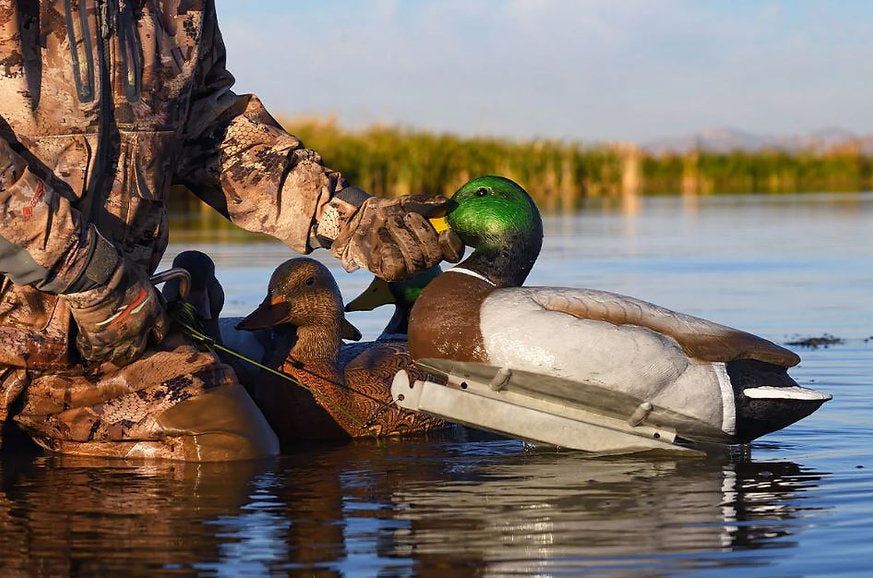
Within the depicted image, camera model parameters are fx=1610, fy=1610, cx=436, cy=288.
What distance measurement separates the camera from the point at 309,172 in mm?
5938

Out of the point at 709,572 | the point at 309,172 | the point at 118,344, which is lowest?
the point at 709,572

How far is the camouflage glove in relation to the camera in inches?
212

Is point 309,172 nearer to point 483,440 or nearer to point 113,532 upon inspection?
point 483,440

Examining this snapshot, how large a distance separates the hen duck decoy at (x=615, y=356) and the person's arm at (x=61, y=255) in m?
0.94

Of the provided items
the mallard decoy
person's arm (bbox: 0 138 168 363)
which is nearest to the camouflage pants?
person's arm (bbox: 0 138 168 363)

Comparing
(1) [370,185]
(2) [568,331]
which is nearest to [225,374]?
(2) [568,331]

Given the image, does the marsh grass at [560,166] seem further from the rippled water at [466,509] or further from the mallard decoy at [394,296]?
the rippled water at [466,509]

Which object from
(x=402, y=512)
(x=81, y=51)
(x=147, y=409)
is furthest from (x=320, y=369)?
(x=402, y=512)

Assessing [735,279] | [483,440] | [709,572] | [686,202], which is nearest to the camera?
[709,572]

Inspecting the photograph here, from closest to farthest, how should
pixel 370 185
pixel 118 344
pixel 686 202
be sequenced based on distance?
1. pixel 118 344
2. pixel 370 185
3. pixel 686 202

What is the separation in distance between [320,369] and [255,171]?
2.70 ft

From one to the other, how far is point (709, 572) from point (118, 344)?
2.37 meters

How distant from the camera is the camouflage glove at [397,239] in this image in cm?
538

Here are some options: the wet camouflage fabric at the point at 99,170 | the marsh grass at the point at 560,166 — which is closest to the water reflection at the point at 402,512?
the wet camouflage fabric at the point at 99,170
